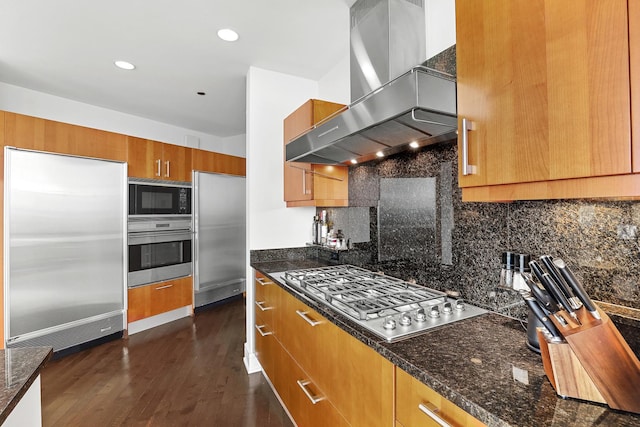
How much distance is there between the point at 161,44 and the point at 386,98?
2147 mm

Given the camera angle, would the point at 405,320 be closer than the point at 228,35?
Yes

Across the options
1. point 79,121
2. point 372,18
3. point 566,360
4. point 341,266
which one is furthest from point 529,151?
point 79,121

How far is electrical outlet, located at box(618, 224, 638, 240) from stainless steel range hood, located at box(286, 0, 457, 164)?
638 mm

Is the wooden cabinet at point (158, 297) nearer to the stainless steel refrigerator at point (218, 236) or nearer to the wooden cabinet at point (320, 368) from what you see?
the stainless steel refrigerator at point (218, 236)

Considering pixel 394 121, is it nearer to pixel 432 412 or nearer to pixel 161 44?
pixel 432 412

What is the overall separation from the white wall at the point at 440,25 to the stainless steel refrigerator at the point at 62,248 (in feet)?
10.6

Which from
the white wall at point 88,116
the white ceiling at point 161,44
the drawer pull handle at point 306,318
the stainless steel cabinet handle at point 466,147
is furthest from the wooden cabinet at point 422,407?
the white wall at point 88,116

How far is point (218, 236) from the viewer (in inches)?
169

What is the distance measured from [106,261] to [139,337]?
93cm

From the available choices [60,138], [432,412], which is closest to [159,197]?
[60,138]

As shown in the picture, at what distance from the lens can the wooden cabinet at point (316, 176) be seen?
86.7 inches

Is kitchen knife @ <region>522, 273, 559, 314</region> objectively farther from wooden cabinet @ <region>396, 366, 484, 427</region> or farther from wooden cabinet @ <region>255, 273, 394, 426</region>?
wooden cabinet @ <region>255, 273, 394, 426</region>

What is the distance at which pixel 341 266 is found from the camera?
2.31m

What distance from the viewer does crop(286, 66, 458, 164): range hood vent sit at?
1116 mm
